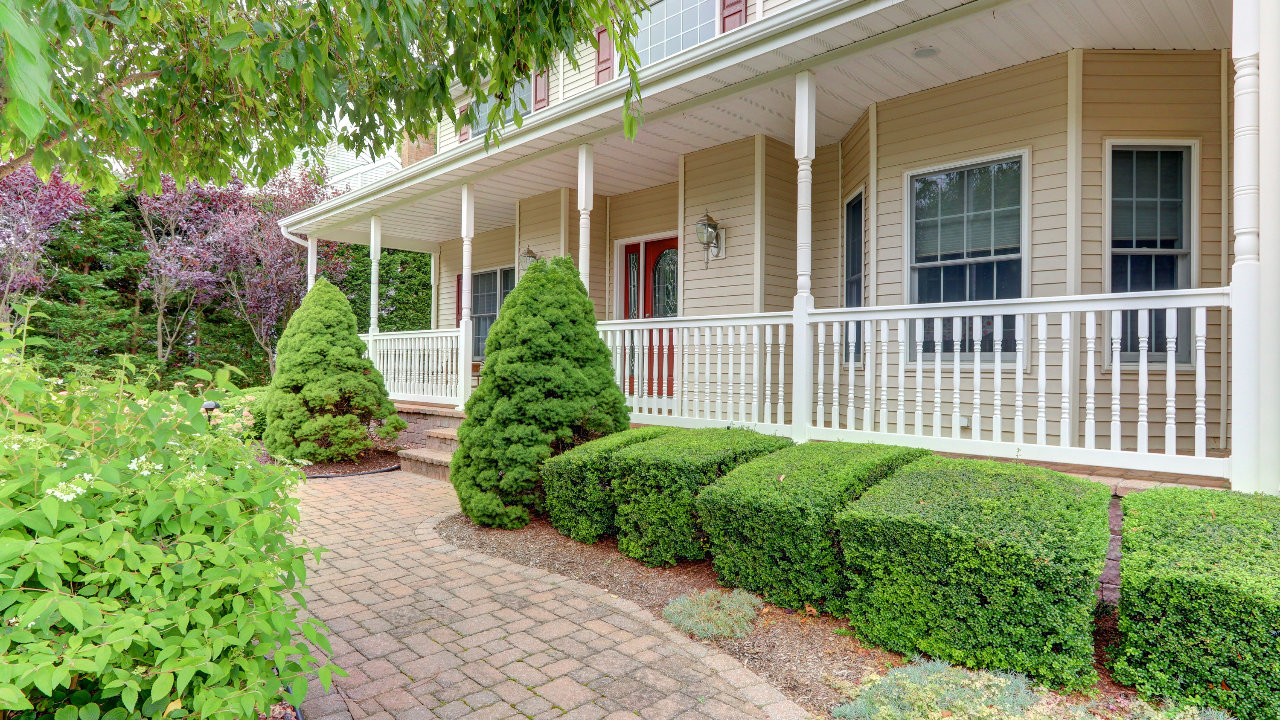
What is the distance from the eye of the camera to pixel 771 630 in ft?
10.5

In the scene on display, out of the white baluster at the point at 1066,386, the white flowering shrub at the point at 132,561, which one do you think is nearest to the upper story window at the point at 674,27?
the white baluster at the point at 1066,386

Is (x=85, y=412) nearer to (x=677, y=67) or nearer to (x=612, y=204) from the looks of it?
(x=677, y=67)

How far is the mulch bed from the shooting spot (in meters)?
2.67

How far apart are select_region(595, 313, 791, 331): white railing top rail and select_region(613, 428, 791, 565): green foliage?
4.62 feet

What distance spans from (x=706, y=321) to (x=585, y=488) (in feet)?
7.16

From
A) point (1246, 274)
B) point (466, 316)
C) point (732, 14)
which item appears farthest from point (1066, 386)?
point (466, 316)

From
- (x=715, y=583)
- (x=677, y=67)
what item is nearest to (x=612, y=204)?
(x=677, y=67)

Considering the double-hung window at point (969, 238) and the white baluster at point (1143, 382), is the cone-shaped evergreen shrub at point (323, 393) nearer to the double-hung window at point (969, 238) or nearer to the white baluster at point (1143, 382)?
the double-hung window at point (969, 238)

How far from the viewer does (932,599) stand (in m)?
2.82

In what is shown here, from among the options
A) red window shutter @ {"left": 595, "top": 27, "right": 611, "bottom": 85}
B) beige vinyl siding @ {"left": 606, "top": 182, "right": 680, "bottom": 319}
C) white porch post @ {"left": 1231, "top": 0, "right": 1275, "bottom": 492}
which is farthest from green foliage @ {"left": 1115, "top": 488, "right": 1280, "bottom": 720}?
red window shutter @ {"left": 595, "top": 27, "right": 611, "bottom": 85}

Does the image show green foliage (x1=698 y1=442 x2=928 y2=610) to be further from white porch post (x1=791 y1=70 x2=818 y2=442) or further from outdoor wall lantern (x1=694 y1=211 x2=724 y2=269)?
outdoor wall lantern (x1=694 y1=211 x2=724 y2=269)

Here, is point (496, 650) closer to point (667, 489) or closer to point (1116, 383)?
point (667, 489)

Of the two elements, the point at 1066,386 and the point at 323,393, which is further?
the point at 323,393

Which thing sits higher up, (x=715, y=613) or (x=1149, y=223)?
(x=1149, y=223)
